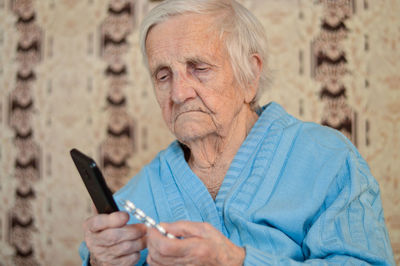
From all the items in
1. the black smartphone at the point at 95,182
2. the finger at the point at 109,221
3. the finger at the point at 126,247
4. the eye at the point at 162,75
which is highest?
the eye at the point at 162,75

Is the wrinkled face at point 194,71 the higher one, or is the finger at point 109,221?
the wrinkled face at point 194,71

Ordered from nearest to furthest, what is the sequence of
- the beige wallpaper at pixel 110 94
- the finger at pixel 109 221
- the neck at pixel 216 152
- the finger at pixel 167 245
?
the finger at pixel 167 245 < the finger at pixel 109 221 < the neck at pixel 216 152 < the beige wallpaper at pixel 110 94

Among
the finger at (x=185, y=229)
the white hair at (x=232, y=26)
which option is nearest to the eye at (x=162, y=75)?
the white hair at (x=232, y=26)

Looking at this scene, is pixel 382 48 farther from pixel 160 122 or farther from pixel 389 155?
pixel 160 122

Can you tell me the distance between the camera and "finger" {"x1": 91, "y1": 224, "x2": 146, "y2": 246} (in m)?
0.84

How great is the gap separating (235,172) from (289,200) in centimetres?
17

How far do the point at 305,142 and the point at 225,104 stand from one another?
254mm

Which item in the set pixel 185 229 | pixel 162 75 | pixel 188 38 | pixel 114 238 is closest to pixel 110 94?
pixel 162 75

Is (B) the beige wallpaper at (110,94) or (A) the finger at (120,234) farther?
(B) the beige wallpaper at (110,94)

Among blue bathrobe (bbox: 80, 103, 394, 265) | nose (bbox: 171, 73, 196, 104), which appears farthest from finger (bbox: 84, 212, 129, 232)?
nose (bbox: 171, 73, 196, 104)

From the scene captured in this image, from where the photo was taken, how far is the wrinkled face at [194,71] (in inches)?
41.0

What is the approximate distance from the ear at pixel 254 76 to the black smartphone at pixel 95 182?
574 millimetres

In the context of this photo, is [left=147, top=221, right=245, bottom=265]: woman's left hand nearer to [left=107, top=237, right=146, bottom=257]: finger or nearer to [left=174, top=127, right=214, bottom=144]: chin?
[left=107, top=237, right=146, bottom=257]: finger

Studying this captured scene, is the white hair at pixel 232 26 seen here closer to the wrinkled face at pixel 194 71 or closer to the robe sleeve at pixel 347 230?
the wrinkled face at pixel 194 71
